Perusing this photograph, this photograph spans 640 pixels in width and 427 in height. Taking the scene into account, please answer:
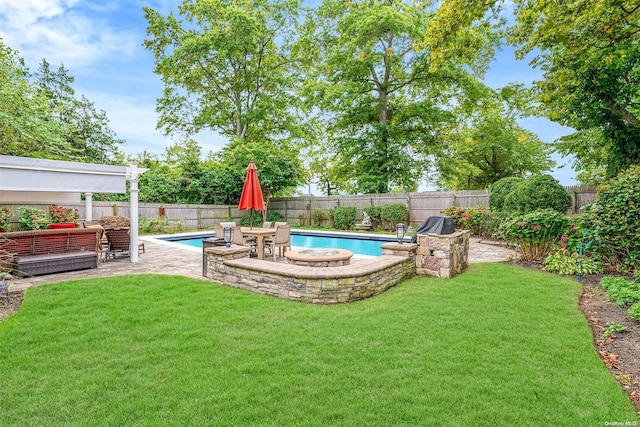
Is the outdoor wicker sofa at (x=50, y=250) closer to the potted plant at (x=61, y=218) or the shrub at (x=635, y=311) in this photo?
the potted plant at (x=61, y=218)

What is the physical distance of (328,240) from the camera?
14391 mm

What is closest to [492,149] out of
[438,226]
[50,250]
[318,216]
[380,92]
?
[380,92]

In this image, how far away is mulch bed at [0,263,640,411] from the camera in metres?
2.90

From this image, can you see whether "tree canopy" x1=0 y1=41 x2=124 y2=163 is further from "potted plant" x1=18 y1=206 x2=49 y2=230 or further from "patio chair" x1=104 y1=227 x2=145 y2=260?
"patio chair" x1=104 y1=227 x2=145 y2=260

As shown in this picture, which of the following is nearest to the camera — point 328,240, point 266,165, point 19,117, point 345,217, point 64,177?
point 64,177

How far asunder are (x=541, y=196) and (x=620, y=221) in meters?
3.97

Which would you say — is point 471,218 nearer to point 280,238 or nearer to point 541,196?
point 541,196

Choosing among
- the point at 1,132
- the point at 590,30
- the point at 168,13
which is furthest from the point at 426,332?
the point at 168,13

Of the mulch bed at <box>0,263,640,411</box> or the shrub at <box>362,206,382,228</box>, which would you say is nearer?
the mulch bed at <box>0,263,640,411</box>

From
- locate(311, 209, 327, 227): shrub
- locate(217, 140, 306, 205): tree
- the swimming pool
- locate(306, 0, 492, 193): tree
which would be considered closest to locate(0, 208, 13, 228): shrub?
the swimming pool

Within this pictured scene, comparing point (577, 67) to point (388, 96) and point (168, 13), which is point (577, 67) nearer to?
point (388, 96)

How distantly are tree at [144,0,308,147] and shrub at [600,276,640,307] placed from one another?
19601 mm

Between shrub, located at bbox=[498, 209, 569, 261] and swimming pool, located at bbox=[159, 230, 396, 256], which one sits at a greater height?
shrub, located at bbox=[498, 209, 569, 261]

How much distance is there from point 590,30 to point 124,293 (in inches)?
411
